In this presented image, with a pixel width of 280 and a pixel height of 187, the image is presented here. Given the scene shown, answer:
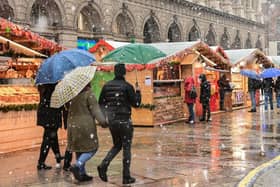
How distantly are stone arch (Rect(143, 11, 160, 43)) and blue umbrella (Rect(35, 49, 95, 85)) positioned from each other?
2524 cm

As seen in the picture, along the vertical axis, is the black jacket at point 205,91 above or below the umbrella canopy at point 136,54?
below

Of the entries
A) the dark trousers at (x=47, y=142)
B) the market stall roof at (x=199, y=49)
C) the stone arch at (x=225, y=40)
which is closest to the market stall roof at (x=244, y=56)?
the market stall roof at (x=199, y=49)

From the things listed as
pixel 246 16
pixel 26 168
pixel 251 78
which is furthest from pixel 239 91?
pixel 246 16

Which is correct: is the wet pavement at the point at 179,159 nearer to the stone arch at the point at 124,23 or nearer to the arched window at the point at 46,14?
the arched window at the point at 46,14

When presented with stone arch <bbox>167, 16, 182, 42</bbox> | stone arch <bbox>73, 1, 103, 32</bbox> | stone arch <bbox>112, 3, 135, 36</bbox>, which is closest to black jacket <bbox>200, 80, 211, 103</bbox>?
stone arch <bbox>73, 1, 103, 32</bbox>

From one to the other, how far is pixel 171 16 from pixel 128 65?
20.8 metres

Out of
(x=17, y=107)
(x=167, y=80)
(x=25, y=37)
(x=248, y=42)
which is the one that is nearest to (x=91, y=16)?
(x=167, y=80)

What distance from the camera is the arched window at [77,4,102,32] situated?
28.9m

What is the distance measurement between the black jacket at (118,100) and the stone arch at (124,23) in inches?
935

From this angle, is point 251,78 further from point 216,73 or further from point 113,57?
point 113,57

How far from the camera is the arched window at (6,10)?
2275 centimetres

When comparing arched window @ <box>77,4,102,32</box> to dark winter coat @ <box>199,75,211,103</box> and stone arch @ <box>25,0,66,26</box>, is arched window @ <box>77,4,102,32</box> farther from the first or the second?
dark winter coat @ <box>199,75,211,103</box>

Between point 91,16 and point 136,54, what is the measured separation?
1321cm

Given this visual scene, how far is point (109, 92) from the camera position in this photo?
26.0ft
